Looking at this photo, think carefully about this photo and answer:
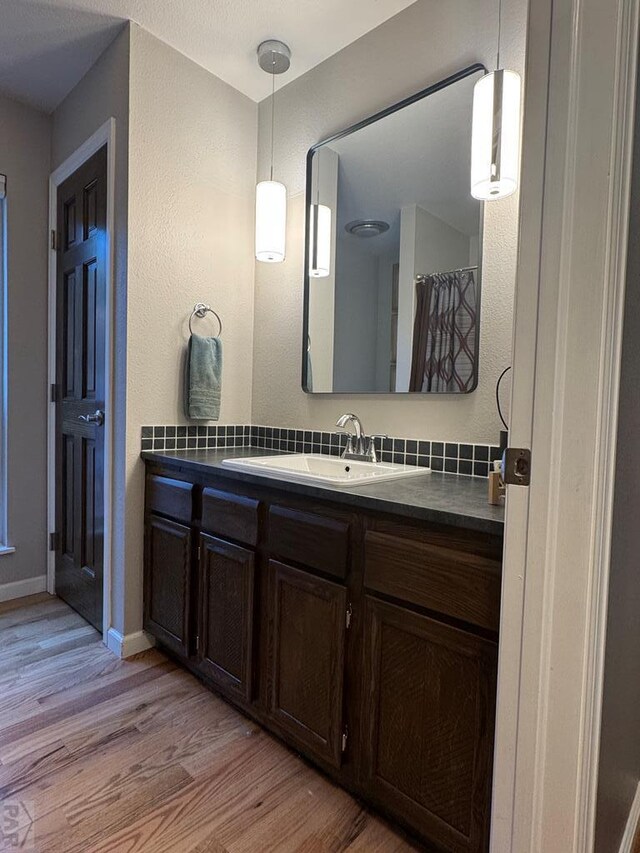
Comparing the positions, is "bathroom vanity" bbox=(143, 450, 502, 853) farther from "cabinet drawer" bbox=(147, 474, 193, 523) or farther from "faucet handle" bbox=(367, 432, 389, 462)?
"faucet handle" bbox=(367, 432, 389, 462)

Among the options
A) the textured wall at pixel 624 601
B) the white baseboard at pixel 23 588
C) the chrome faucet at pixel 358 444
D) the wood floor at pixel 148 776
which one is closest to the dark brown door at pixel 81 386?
the white baseboard at pixel 23 588

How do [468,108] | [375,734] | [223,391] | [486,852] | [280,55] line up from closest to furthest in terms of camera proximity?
[486,852] → [375,734] → [468,108] → [280,55] → [223,391]

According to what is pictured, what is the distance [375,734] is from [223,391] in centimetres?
154

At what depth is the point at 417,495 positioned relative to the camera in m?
1.24

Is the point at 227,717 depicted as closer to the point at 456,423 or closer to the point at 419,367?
the point at 456,423

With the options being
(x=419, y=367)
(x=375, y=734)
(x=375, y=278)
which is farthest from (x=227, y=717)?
(x=375, y=278)

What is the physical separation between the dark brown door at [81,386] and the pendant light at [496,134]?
1.50m

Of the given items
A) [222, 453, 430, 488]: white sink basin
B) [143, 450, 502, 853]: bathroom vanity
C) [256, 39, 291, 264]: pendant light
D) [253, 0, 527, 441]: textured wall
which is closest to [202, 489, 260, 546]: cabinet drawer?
[143, 450, 502, 853]: bathroom vanity

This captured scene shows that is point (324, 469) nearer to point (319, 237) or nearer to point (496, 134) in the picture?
point (319, 237)

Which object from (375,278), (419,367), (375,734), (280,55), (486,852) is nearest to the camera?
(486,852)

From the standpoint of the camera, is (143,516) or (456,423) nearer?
(456,423)

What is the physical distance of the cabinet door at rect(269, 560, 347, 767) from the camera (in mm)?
1290

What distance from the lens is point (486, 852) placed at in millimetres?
1015

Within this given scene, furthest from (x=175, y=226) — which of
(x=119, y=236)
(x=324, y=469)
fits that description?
(x=324, y=469)
